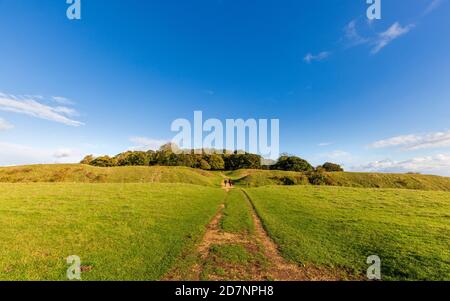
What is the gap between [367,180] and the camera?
79625 mm

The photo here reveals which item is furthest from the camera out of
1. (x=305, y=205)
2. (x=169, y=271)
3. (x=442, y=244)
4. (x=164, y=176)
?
(x=164, y=176)

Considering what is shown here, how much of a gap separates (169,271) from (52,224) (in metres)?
13.4

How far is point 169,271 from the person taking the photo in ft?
36.4

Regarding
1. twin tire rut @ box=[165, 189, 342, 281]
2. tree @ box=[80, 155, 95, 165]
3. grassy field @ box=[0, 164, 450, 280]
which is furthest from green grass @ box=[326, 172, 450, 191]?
tree @ box=[80, 155, 95, 165]

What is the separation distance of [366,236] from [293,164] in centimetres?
11250

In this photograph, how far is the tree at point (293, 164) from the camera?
413ft

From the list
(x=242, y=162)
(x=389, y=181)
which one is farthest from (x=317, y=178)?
(x=242, y=162)

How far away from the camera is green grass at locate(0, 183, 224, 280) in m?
11.1

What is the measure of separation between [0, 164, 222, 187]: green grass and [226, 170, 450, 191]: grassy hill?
13952 millimetres

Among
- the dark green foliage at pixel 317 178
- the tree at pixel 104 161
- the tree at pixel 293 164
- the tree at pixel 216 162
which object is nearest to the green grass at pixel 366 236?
the dark green foliage at pixel 317 178

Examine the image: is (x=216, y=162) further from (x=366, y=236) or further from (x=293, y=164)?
(x=366, y=236)

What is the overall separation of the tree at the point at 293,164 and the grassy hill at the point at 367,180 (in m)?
40.2
